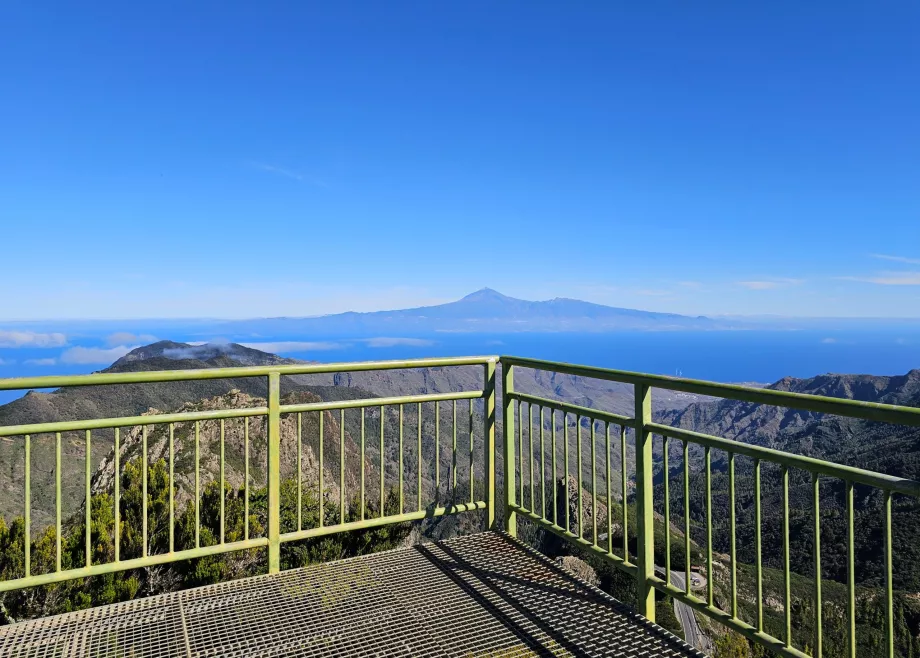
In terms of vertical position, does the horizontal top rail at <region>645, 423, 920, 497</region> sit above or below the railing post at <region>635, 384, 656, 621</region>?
above

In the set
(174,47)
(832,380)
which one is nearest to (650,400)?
(174,47)

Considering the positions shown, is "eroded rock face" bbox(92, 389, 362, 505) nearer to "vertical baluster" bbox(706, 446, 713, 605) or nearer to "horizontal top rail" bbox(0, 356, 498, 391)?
"horizontal top rail" bbox(0, 356, 498, 391)

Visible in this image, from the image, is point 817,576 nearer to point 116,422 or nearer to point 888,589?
point 888,589

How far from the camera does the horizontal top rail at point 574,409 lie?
9.13ft

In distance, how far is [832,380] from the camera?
7075cm

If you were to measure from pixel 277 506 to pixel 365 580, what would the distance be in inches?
24.9

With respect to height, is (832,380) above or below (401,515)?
below

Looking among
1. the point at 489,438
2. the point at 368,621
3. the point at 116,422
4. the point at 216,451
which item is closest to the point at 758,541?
the point at 368,621

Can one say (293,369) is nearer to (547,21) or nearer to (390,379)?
(547,21)

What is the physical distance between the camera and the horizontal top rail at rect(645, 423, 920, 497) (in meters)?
1.69

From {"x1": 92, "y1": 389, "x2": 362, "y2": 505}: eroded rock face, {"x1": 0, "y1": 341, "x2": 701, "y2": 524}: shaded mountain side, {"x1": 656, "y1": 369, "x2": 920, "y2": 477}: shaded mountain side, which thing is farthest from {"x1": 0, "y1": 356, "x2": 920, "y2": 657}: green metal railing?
{"x1": 656, "y1": 369, "x2": 920, "y2": 477}: shaded mountain side

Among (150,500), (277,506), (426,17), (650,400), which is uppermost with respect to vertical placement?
(426,17)

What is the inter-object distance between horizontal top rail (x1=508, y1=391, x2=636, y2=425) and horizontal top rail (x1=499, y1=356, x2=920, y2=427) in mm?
180

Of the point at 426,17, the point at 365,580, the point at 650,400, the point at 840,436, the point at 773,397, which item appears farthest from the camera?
the point at 840,436
